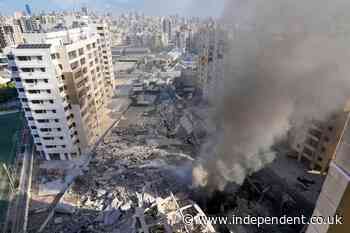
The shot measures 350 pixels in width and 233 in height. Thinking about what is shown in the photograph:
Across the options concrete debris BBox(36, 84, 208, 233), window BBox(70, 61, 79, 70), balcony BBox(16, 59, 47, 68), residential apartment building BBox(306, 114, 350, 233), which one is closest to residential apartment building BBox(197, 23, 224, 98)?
concrete debris BBox(36, 84, 208, 233)

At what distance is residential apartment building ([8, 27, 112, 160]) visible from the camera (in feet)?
38.4

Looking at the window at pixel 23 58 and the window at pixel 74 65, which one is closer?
the window at pixel 23 58

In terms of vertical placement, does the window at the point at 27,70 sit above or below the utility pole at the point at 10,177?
above

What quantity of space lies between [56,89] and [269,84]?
37.4ft

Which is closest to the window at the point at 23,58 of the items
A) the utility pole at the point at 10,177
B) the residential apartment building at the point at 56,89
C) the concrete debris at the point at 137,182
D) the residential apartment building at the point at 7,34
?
the residential apartment building at the point at 56,89

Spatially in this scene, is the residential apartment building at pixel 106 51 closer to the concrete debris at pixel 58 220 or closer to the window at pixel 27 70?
the window at pixel 27 70

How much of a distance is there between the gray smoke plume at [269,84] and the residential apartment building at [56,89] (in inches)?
338

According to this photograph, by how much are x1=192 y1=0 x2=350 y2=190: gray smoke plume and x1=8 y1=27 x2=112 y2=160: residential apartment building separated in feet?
28.2

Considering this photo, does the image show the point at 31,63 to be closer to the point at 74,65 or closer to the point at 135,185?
the point at 74,65

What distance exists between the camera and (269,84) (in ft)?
28.3

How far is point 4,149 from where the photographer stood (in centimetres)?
1638

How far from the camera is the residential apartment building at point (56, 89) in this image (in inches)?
461

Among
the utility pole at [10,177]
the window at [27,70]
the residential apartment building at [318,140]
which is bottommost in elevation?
the utility pole at [10,177]

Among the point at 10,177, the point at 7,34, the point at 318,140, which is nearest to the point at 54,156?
the point at 10,177
